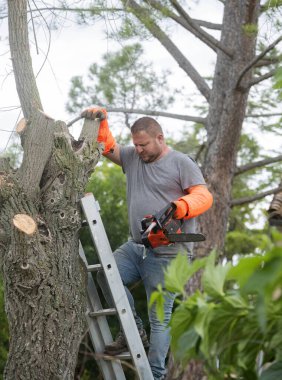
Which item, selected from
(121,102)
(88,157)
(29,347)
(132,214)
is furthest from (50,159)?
(121,102)

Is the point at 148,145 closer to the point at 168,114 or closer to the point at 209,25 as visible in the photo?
the point at 168,114

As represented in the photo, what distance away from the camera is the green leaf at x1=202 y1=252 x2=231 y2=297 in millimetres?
2309

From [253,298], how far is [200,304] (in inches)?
6.1

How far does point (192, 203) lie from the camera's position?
16.0ft

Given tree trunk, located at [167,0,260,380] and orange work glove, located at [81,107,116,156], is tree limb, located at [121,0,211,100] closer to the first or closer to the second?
tree trunk, located at [167,0,260,380]

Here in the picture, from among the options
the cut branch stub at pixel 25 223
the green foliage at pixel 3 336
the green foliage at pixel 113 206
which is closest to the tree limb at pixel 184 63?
the green foliage at pixel 113 206

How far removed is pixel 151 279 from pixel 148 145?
0.81 meters

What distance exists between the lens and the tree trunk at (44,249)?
4688mm

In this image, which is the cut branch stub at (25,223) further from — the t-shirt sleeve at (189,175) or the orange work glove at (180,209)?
the t-shirt sleeve at (189,175)

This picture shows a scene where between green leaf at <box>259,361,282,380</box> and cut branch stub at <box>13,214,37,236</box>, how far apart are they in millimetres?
2466

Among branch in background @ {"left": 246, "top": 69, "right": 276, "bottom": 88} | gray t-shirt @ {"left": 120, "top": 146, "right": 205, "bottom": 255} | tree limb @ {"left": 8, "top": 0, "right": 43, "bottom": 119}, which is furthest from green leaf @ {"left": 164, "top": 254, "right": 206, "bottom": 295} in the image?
branch in background @ {"left": 246, "top": 69, "right": 276, "bottom": 88}

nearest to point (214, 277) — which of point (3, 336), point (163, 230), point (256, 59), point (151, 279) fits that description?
point (163, 230)

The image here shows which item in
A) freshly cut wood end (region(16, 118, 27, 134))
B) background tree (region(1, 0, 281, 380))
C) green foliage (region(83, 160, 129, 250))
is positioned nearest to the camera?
freshly cut wood end (region(16, 118, 27, 134))

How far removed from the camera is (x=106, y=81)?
12.7 meters
